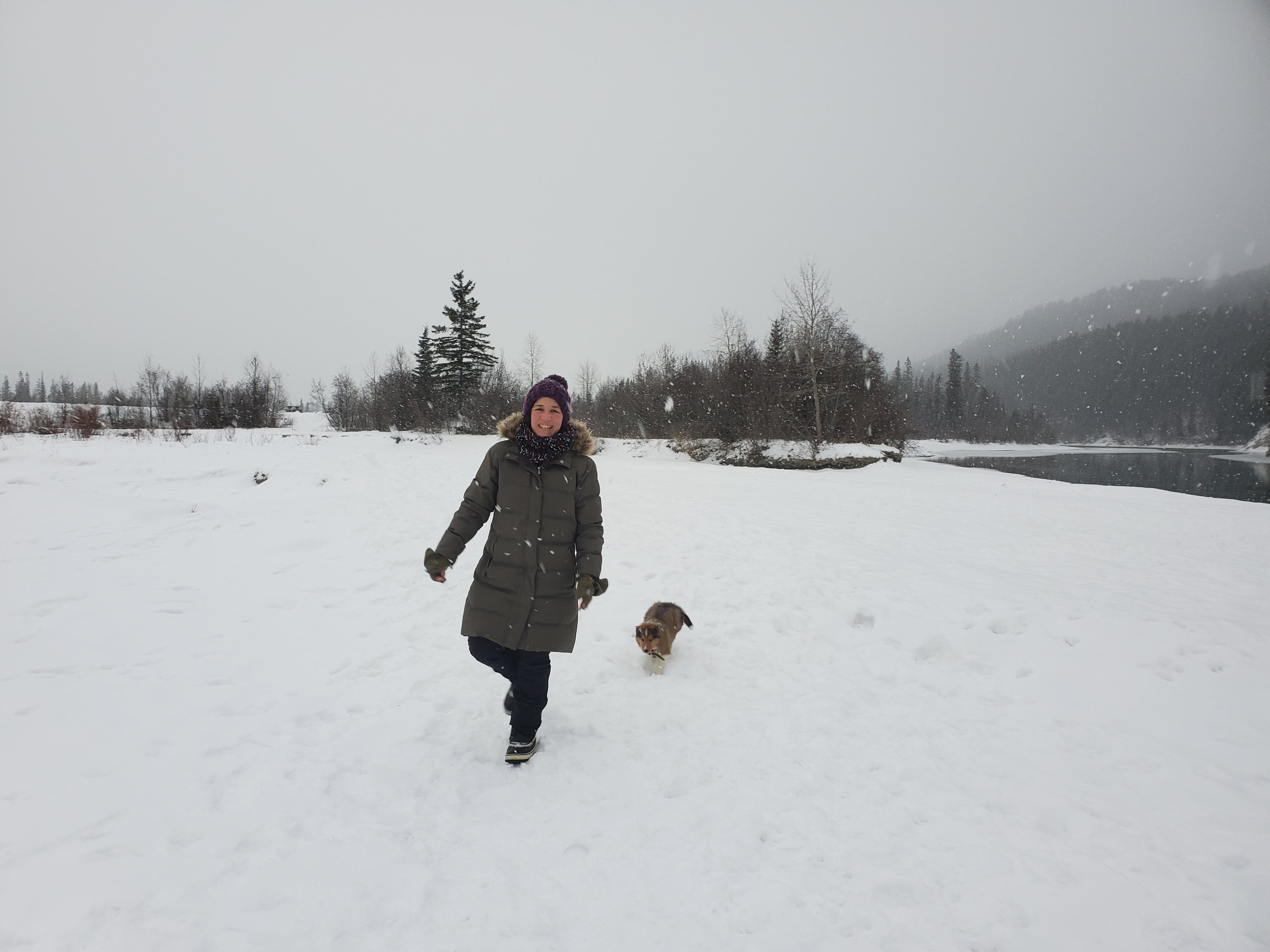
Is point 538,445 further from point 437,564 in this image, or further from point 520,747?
point 520,747

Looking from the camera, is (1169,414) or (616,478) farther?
(1169,414)

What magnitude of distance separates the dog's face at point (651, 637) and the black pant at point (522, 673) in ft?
4.26

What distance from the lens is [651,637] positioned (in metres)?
4.31

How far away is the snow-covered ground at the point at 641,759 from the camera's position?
7.03 feet

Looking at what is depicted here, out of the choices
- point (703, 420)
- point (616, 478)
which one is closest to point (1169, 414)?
point (703, 420)

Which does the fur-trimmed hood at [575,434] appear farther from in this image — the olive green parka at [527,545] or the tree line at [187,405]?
the tree line at [187,405]

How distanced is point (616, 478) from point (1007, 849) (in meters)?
13.0

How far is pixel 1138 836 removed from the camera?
2615mm

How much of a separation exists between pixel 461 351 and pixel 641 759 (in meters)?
37.2

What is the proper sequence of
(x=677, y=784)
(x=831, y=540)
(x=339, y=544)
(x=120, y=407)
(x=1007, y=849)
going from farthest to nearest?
(x=120, y=407), (x=831, y=540), (x=339, y=544), (x=677, y=784), (x=1007, y=849)

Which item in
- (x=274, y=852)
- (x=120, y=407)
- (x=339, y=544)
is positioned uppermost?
(x=120, y=407)

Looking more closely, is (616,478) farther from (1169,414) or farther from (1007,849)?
(1169,414)

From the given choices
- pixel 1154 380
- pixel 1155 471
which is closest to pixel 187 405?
pixel 1155 471

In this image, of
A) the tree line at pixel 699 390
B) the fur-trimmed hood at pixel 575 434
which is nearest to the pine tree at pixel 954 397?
the tree line at pixel 699 390
